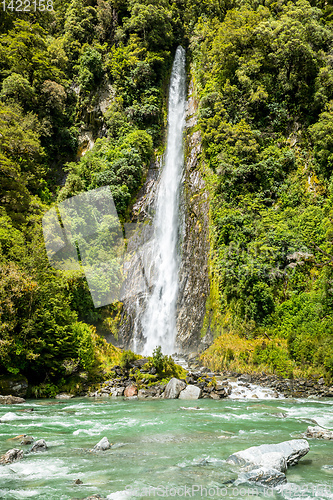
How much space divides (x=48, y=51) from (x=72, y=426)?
109ft

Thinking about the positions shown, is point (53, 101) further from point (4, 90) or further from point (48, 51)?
point (48, 51)

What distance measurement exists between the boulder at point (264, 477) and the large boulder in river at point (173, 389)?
8846mm

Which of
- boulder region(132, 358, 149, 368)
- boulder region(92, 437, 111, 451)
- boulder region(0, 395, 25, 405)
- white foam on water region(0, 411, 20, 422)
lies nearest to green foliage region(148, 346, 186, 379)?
boulder region(132, 358, 149, 368)

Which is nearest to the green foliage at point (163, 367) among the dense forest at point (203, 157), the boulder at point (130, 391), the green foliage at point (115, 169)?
the boulder at point (130, 391)

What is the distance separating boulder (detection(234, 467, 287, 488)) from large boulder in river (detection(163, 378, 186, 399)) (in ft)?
29.0

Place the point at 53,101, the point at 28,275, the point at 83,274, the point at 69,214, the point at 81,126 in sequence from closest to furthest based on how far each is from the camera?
the point at 28,275 < the point at 83,274 < the point at 69,214 < the point at 53,101 < the point at 81,126

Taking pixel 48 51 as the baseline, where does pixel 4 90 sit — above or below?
below

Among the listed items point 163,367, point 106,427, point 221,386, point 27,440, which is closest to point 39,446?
point 27,440

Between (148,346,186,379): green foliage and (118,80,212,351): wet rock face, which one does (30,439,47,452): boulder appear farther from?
(118,80,212,351): wet rock face

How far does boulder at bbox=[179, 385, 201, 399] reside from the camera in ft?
44.1

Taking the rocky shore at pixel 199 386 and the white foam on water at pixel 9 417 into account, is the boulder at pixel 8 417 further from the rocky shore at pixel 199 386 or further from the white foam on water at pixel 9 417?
the rocky shore at pixel 199 386

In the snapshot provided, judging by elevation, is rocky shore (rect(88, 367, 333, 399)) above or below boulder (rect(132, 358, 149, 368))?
below

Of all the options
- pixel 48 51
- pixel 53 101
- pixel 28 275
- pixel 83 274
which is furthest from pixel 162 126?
pixel 28 275

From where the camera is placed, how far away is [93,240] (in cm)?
2586
